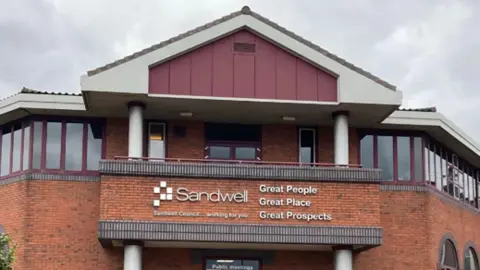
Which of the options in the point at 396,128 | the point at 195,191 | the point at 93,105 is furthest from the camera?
the point at 396,128

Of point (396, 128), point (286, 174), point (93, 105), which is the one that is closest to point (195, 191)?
point (286, 174)

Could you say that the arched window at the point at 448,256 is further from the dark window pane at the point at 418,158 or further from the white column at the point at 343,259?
the white column at the point at 343,259

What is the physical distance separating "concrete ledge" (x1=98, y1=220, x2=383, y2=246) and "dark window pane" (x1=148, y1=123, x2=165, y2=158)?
355 cm

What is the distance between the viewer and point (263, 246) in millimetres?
23781

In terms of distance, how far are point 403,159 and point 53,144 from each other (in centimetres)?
1054

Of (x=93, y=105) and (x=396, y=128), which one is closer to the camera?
(x=93, y=105)

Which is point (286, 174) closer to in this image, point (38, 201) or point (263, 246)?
point (263, 246)

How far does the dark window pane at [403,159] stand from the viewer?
26.3 m

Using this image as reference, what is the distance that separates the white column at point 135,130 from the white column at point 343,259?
6032 millimetres

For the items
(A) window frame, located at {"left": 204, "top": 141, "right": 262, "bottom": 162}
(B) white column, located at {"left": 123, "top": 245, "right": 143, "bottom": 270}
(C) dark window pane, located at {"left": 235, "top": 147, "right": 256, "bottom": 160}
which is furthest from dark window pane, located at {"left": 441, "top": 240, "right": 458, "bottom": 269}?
(B) white column, located at {"left": 123, "top": 245, "right": 143, "bottom": 270}

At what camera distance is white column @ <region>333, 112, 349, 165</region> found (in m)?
23.9

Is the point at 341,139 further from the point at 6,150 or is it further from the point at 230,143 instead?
the point at 6,150

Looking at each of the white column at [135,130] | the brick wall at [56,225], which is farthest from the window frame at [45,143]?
the white column at [135,130]

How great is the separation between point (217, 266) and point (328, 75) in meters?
6.29
